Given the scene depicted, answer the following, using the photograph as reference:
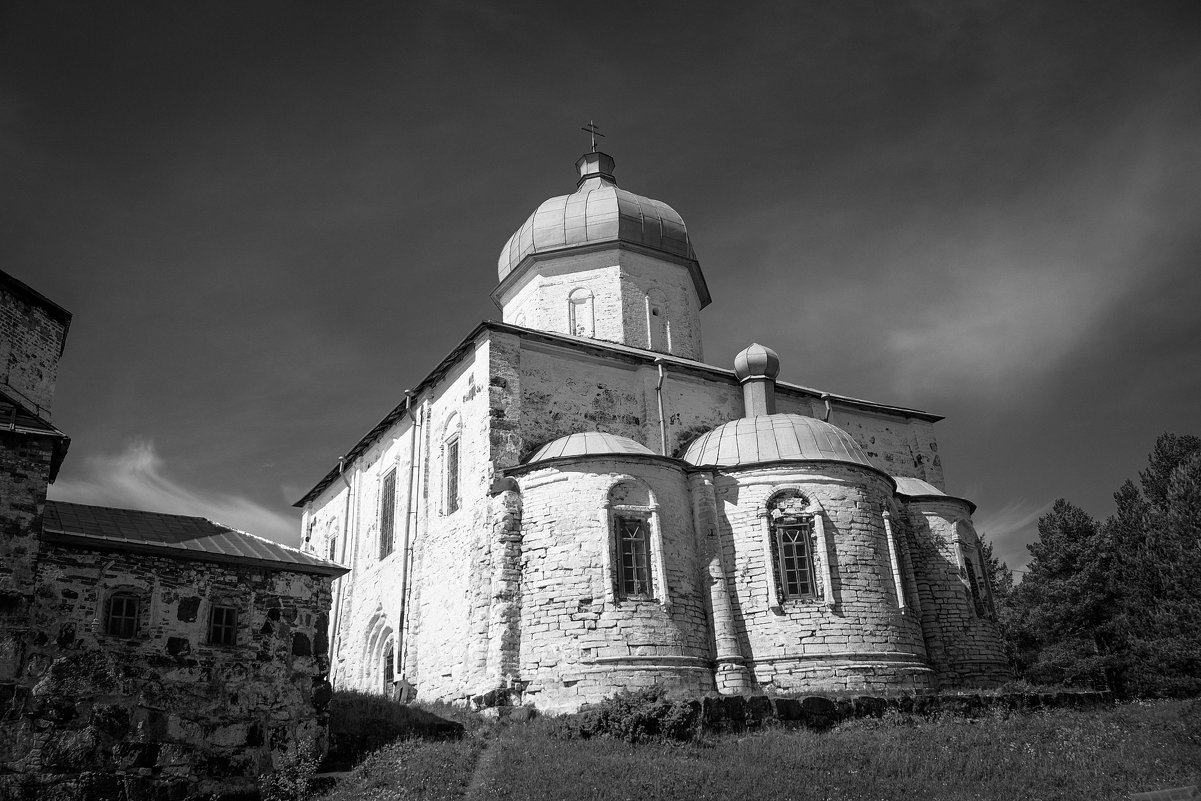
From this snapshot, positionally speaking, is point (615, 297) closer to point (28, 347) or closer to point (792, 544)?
point (792, 544)

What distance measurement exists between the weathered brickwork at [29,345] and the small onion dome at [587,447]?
9.47 meters

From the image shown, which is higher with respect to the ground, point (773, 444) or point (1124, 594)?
point (773, 444)

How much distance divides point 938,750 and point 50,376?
17334mm

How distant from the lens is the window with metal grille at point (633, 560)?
56.4 feet

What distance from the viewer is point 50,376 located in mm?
18312

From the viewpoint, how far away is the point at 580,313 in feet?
82.2

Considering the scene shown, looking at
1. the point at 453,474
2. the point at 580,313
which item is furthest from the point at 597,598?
the point at 580,313

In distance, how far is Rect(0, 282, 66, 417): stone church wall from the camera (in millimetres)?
17406

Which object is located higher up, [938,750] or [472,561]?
[472,561]

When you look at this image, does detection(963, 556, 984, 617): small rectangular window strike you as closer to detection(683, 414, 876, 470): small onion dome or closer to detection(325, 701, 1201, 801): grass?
detection(683, 414, 876, 470): small onion dome

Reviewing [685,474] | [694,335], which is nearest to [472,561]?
[685,474]

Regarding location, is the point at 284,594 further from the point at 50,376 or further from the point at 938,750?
the point at 938,750

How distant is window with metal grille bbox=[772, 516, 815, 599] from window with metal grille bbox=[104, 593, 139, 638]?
10978mm

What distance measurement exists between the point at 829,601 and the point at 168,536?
37.5ft
